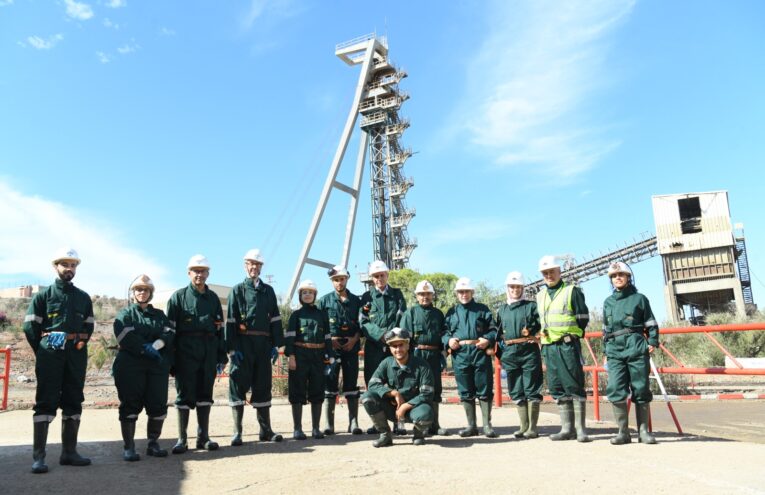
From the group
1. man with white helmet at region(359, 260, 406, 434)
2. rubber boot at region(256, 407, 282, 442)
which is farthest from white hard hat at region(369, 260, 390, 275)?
rubber boot at region(256, 407, 282, 442)

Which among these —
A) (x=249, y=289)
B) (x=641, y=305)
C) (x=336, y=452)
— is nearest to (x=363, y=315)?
(x=249, y=289)

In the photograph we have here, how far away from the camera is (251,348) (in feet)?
20.7

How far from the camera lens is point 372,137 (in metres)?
51.3

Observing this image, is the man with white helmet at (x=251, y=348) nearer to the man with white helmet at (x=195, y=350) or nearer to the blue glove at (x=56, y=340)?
the man with white helmet at (x=195, y=350)

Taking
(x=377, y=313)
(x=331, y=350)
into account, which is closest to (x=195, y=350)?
(x=331, y=350)

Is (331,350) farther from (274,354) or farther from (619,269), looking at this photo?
(619,269)

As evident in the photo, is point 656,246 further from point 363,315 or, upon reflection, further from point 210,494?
point 210,494

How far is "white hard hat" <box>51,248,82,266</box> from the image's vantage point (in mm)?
5367

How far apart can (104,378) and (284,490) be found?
16369 mm

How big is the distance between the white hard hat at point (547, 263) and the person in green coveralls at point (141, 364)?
3.96m

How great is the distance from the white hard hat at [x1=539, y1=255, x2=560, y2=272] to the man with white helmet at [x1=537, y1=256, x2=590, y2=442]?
0.85ft

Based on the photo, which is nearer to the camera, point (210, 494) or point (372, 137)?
point (210, 494)

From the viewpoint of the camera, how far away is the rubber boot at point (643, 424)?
19.1ft

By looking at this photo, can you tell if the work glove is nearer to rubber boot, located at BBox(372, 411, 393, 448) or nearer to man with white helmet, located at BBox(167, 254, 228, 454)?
man with white helmet, located at BBox(167, 254, 228, 454)
